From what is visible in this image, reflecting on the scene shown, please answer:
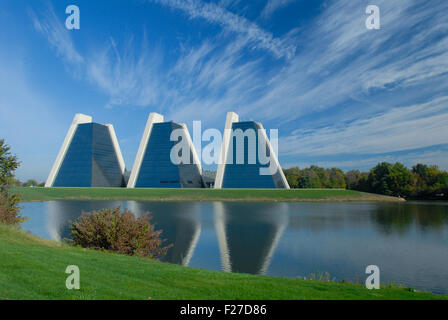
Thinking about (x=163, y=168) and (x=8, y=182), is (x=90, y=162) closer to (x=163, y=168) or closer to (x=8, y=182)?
(x=163, y=168)

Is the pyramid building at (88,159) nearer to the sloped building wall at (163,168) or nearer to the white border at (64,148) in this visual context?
the white border at (64,148)

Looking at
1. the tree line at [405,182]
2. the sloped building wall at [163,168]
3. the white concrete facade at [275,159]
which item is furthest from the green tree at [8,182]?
the tree line at [405,182]

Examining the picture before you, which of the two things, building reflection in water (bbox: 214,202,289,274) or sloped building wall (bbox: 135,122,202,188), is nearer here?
building reflection in water (bbox: 214,202,289,274)

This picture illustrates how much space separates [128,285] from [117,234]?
5845 millimetres

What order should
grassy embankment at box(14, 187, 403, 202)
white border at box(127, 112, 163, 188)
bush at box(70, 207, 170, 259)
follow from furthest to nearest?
white border at box(127, 112, 163, 188), grassy embankment at box(14, 187, 403, 202), bush at box(70, 207, 170, 259)

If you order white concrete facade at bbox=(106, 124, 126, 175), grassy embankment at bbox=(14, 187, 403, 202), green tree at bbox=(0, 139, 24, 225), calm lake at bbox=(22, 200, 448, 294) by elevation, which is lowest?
calm lake at bbox=(22, 200, 448, 294)

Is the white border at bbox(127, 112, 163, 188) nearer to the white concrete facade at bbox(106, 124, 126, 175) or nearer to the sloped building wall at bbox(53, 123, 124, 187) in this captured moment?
the sloped building wall at bbox(53, 123, 124, 187)

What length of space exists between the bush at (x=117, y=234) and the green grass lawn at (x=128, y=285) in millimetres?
3181

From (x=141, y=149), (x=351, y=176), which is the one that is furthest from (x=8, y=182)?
(x=351, y=176)

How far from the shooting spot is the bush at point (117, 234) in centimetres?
1103

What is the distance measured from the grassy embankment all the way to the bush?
36098mm

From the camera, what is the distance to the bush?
11.0 metres

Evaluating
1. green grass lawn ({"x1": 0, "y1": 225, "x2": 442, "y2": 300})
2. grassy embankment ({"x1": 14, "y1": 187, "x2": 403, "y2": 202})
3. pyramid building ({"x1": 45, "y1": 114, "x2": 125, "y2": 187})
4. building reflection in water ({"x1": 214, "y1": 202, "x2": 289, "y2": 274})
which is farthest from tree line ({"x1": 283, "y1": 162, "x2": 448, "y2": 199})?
green grass lawn ({"x1": 0, "y1": 225, "x2": 442, "y2": 300})
